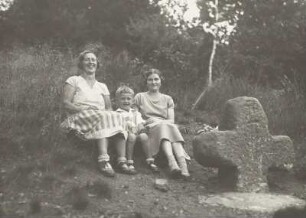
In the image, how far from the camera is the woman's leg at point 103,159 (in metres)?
4.98

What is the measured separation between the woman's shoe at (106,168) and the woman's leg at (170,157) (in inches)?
27.4

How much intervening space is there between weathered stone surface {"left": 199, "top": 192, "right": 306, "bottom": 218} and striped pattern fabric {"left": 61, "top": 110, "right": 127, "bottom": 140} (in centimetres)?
122

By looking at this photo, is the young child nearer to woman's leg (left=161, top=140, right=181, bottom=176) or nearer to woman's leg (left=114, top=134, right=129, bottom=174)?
woman's leg (left=114, top=134, right=129, bottom=174)

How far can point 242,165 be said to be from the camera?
5078 mm

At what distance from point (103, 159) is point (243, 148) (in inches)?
61.0

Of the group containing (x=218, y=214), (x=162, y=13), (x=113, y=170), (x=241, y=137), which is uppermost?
(x=162, y=13)

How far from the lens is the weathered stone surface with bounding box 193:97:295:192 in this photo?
497 cm

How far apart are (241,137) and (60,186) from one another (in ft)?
6.64

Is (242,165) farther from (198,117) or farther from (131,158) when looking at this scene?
(198,117)

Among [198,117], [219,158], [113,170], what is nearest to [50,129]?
[113,170]

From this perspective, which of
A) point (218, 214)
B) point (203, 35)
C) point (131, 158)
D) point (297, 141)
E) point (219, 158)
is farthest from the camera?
point (203, 35)

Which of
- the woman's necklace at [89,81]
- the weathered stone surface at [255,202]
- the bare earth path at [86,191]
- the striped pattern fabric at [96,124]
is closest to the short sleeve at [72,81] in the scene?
the woman's necklace at [89,81]

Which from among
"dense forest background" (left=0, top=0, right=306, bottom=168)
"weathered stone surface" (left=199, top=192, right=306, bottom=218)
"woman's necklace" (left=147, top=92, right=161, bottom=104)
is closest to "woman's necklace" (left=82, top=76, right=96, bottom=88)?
"dense forest background" (left=0, top=0, right=306, bottom=168)

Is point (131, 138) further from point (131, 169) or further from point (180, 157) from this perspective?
point (180, 157)
